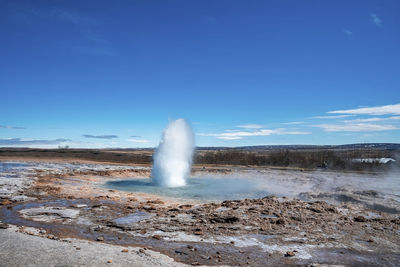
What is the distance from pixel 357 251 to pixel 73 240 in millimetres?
6359

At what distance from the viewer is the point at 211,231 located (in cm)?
802

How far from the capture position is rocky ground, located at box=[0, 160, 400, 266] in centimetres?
619

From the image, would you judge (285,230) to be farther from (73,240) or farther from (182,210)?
(73,240)

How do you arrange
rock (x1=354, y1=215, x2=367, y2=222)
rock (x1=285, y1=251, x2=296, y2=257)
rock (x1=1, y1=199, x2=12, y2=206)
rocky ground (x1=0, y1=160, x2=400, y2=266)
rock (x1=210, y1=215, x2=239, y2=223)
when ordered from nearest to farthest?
1. rocky ground (x1=0, y1=160, x2=400, y2=266)
2. rock (x1=285, y1=251, x2=296, y2=257)
3. rock (x1=210, y1=215, x2=239, y2=223)
4. rock (x1=354, y1=215, x2=367, y2=222)
5. rock (x1=1, y1=199, x2=12, y2=206)

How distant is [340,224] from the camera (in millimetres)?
8828

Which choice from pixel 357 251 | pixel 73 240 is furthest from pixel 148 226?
pixel 357 251

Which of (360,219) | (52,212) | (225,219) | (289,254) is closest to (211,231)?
(225,219)

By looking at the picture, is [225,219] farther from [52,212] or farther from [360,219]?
[52,212]

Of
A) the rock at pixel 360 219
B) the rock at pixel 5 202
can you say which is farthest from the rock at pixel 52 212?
the rock at pixel 360 219

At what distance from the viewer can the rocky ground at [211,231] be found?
619 centimetres

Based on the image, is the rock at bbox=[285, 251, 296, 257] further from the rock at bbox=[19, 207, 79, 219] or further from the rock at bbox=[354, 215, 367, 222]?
the rock at bbox=[19, 207, 79, 219]

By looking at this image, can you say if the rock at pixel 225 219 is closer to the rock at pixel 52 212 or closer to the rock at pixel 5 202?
the rock at pixel 52 212

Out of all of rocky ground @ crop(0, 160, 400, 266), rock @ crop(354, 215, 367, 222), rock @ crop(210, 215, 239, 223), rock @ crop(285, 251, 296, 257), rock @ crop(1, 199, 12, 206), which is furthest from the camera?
rock @ crop(1, 199, 12, 206)

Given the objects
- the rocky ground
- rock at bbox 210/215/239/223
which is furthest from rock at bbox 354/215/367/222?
rock at bbox 210/215/239/223
